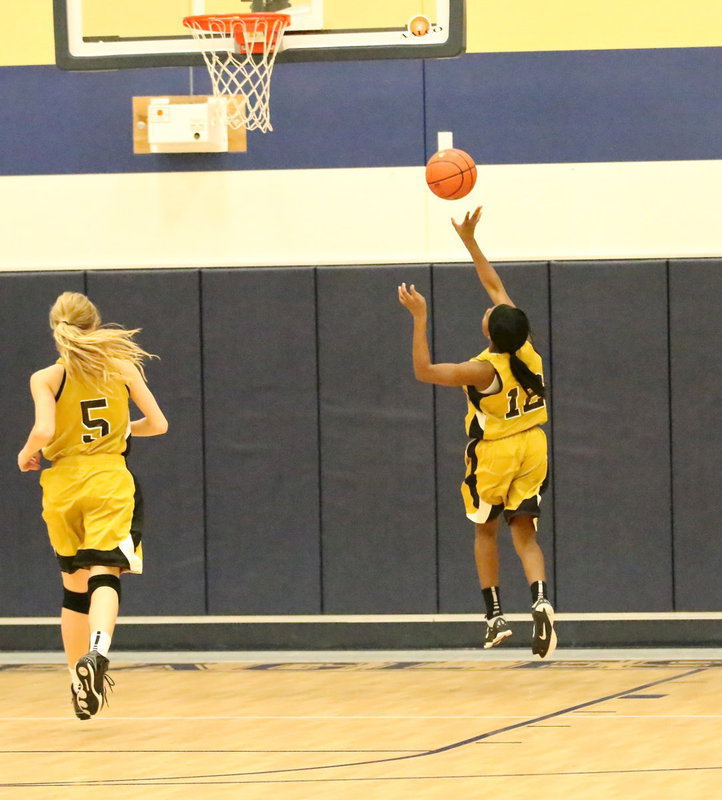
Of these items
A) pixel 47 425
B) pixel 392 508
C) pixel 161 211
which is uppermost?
pixel 161 211

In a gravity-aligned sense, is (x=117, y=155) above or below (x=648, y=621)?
above

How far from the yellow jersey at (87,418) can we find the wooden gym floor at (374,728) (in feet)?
3.85

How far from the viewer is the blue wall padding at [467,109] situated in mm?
8039

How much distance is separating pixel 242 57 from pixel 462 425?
238 centimetres

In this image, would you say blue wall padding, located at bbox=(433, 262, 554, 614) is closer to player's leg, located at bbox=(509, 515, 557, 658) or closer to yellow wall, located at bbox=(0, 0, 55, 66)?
player's leg, located at bbox=(509, 515, 557, 658)

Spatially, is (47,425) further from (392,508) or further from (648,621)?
(648,621)

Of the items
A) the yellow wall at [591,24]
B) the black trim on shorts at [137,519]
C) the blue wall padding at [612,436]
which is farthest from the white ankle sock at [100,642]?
the yellow wall at [591,24]

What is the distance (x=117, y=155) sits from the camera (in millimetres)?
8281

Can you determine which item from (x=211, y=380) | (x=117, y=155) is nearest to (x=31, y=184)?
(x=117, y=155)

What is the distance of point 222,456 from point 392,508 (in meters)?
0.99

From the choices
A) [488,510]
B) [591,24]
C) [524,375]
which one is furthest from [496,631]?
[591,24]

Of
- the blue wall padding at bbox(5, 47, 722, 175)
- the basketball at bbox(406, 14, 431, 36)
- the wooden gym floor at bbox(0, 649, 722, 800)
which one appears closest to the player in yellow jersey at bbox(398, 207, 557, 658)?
the wooden gym floor at bbox(0, 649, 722, 800)

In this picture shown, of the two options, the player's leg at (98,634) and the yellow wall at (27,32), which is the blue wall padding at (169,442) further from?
the player's leg at (98,634)

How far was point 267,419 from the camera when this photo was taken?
812cm
